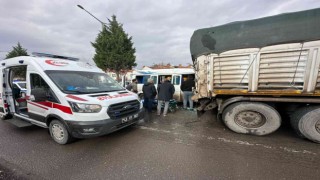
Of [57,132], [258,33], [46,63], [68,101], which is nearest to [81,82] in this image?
[68,101]

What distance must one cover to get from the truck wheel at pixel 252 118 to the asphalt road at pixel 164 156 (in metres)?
0.20

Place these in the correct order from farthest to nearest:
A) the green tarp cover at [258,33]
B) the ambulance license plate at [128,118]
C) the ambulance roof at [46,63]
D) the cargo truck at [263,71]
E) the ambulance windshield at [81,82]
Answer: the ambulance roof at [46,63]
the ambulance license plate at [128,118]
the ambulance windshield at [81,82]
the cargo truck at [263,71]
the green tarp cover at [258,33]

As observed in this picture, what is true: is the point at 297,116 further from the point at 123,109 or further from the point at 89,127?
the point at 89,127

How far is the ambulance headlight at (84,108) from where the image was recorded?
3104mm

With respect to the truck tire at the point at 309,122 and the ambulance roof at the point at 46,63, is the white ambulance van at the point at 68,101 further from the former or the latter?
the truck tire at the point at 309,122

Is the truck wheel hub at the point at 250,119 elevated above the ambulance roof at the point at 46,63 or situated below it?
below

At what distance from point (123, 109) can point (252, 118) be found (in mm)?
3290

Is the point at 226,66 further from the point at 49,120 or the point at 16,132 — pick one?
the point at 16,132

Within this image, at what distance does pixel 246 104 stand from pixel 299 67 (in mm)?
1296

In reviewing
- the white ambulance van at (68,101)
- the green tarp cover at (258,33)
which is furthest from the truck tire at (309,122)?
the white ambulance van at (68,101)

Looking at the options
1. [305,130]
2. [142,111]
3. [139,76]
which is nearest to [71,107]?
[142,111]

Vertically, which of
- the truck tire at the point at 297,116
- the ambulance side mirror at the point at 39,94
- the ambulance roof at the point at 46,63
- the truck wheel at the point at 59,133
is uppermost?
the ambulance roof at the point at 46,63

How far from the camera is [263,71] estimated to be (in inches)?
138

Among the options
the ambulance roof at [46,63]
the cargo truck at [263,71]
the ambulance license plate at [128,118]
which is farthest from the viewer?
the ambulance roof at [46,63]
